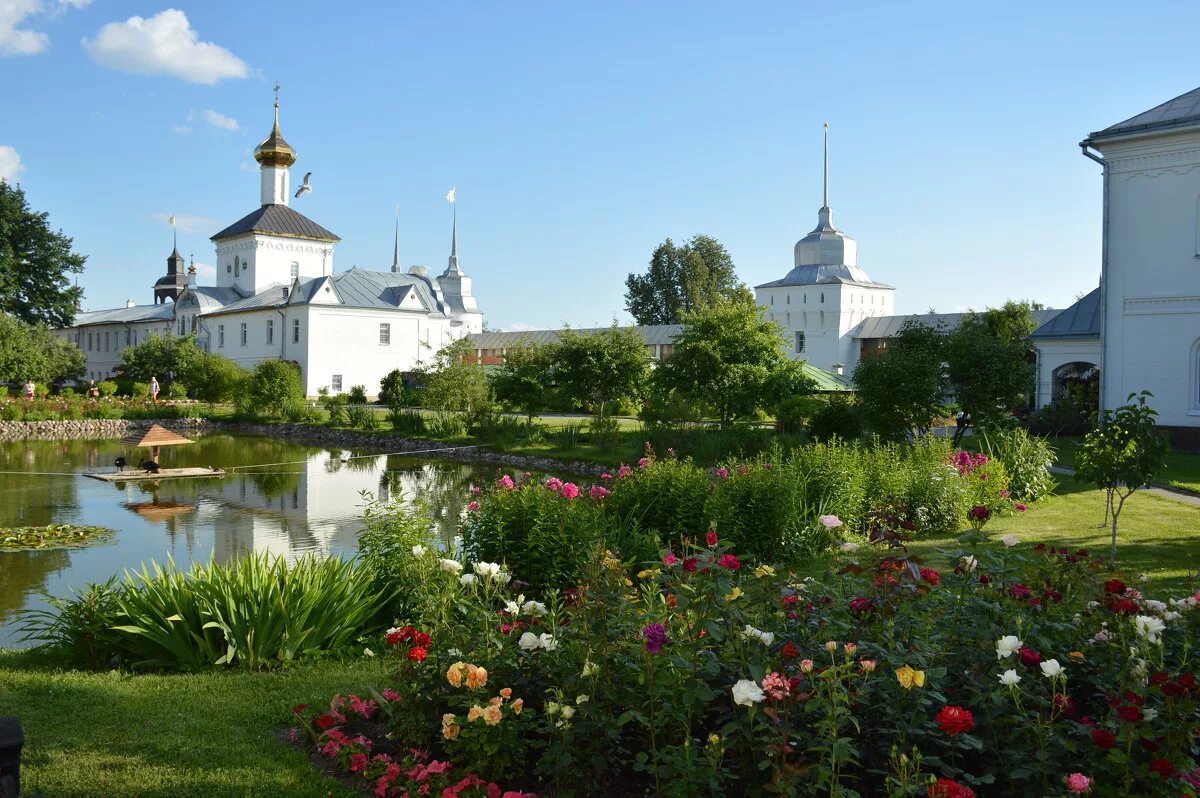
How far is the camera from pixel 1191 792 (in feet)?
10.2

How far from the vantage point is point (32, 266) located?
153 ft

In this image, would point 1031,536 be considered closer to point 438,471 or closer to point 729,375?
point 729,375

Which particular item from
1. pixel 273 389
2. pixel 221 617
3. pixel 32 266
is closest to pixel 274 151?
pixel 32 266

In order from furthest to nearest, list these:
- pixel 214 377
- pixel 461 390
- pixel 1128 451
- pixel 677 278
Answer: pixel 677 278, pixel 214 377, pixel 461 390, pixel 1128 451

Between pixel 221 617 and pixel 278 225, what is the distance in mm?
53583

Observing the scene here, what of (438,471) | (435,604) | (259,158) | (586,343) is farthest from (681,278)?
(435,604)

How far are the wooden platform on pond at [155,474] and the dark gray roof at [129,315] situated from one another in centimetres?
4545

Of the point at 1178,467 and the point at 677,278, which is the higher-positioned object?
the point at 677,278

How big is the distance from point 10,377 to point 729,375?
99.6ft

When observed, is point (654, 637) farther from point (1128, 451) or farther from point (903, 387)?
point (903, 387)

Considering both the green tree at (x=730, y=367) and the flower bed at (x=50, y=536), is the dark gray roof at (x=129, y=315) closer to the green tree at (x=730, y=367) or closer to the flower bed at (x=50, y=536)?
the green tree at (x=730, y=367)

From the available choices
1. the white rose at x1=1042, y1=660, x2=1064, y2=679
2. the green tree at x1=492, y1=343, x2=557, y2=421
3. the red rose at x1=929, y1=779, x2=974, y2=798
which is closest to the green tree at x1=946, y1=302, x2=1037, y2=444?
the green tree at x1=492, y1=343, x2=557, y2=421

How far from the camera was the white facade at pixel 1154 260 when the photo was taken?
19.5 meters

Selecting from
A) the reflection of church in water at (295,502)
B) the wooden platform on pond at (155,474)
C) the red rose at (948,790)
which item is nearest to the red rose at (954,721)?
the red rose at (948,790)
